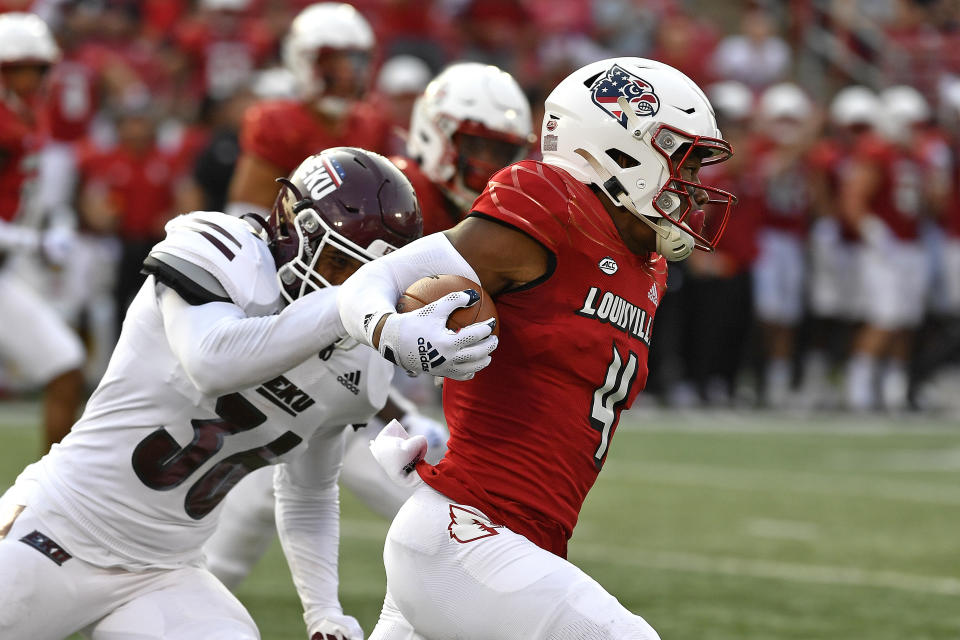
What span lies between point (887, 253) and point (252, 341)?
360 inches

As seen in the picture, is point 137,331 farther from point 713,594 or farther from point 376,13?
point 376,13

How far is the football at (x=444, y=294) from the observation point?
2.48 meters

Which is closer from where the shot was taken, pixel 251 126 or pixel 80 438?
pixel 80 438

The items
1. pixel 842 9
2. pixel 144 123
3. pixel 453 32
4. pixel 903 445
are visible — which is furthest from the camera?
pixel 842 9

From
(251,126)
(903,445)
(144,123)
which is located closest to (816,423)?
(903,445)

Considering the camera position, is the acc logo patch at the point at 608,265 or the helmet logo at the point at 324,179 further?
the helmet logo at the point at 324,179

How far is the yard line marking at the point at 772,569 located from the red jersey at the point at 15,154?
2.74 m

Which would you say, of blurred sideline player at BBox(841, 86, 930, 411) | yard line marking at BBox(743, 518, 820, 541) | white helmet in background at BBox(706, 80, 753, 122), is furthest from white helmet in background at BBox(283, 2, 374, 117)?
blurred sideline player at BBox(841, 86, 930, 411)

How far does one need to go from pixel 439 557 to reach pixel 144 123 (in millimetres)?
8095

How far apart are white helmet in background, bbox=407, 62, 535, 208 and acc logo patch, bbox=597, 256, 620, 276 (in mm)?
1767

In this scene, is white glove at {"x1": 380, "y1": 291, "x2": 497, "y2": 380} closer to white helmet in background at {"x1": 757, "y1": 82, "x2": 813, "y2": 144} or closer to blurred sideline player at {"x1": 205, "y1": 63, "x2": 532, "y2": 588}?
blurred sideline player at {"x1": 205, "y1": 63, "x2": 532, "y2": 588}

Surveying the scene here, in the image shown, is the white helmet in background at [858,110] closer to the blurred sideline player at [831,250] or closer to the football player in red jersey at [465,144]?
the blurred sideline player at [831,250]

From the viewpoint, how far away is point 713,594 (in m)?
5.14

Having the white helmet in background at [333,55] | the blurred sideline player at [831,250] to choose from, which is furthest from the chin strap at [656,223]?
the blurred sideline player at [831,250]
